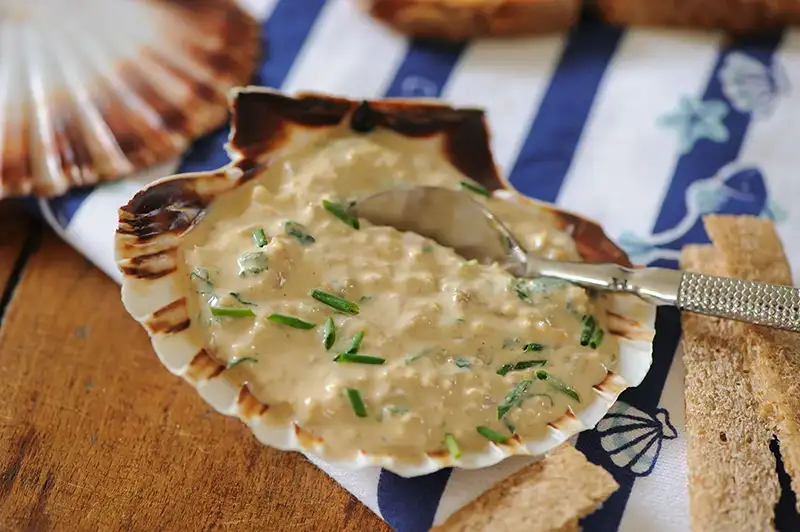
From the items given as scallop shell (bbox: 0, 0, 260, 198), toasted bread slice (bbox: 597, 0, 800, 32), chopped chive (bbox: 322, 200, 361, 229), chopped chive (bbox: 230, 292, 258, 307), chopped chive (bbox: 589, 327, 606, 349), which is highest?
A: toasted bread slice (bbox: 597, 0, 800, 32)

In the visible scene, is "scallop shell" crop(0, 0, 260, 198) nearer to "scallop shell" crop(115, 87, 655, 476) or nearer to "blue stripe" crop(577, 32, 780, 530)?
"scallop shell" crop(115, 87, 655, 476)

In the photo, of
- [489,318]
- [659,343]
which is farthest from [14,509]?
[659,343]

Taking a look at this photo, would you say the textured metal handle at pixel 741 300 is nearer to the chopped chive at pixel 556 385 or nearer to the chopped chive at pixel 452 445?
the chopped chive at pixel 556 385

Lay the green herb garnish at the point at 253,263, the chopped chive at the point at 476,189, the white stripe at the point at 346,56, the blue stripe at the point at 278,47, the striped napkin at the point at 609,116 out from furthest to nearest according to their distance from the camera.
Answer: the white stripe at the point at 346,56 → the blue stripe at the point at 278,47 → the striped napkin at the point at 609,116 → the chopped chive at the point at 476,189 → the green herb garnish at the point at 253,263

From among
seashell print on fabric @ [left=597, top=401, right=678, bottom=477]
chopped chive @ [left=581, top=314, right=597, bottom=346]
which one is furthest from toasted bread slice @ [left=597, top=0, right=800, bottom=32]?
seashell print on fabric @ [left=597, top=401, right=678, bottom=477]

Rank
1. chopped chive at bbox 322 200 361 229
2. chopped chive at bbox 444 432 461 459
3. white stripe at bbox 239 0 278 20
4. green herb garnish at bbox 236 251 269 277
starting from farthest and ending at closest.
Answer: white stripe at bbox 239 0 278 20 → chopped chive at bbox 322 200 361 229 → green herb garnish at bbox 236 251 269 277 → chopped chive at bbox 444 432 461 459

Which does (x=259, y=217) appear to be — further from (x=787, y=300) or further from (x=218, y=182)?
(x=787, y=300)

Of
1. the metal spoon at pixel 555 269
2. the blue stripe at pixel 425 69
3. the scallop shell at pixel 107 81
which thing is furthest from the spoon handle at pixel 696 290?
the scallop shell at pixel 107 81
